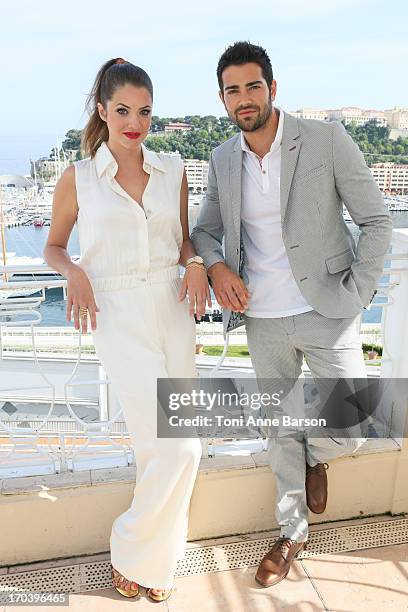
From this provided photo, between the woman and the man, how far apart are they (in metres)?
0.17

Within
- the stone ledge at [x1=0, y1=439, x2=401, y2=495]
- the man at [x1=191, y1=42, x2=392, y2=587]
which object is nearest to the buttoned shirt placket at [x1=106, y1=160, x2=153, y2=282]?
the man at [x1=191, y1=42, x2=392, y2=587]

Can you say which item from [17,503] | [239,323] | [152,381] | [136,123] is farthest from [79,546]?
[136,123]

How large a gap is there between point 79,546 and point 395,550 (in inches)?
55.2

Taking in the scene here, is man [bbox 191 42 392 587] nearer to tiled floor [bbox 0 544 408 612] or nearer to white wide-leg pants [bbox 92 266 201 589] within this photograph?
tiled floor [bbox 0 544 408 612]

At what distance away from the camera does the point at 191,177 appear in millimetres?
2115

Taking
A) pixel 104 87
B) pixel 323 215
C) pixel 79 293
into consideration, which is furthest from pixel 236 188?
pixel 79 293

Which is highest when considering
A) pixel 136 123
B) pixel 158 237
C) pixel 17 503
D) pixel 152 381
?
pixel 136 123

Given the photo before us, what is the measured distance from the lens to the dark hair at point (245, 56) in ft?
5.90

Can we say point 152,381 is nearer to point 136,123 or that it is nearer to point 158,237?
point 158,237

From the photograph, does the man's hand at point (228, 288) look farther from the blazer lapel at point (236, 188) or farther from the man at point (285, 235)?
the blazer lapel at point (236, 188)

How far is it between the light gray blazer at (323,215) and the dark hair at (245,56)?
0.19 m

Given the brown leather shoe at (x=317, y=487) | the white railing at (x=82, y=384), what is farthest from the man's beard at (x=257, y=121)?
the brown leather shoe at (x=317, y=487)

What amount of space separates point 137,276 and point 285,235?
560 mm

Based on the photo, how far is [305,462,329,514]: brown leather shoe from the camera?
2.25 meters
